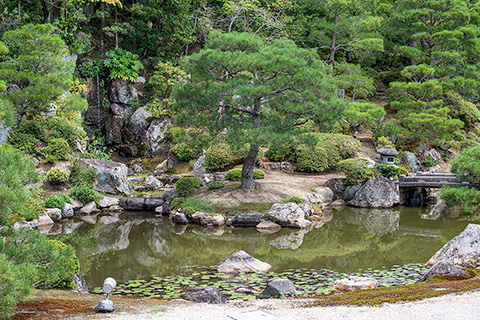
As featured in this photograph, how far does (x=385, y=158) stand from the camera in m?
18.2

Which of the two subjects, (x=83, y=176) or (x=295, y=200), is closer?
(x=295, y=200)

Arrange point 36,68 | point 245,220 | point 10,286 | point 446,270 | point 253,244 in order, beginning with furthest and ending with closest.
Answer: point 36,68
point 245,220
point 253,244
point 446,270
point 10,286

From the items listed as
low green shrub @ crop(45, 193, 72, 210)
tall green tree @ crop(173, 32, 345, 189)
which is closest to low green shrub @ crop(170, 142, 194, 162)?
tall green tree @ crop(173, 32, 345, 189)

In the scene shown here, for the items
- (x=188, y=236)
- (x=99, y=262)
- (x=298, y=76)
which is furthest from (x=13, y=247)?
(x=298, y=76)

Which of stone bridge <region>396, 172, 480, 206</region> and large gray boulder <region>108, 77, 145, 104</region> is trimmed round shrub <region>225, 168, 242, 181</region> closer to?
stone bridge <region>396, 172, 480, 206</region>

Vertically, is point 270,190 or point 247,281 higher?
point 270,190

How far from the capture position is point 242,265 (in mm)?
9648

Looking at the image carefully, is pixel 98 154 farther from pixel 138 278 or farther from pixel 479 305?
pixel 479 305

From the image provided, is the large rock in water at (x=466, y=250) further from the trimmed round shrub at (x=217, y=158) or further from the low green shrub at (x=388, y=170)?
the trimmed round shrub at (x=217, y=158)

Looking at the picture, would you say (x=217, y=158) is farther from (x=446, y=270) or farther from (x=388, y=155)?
(x=446, y=270)

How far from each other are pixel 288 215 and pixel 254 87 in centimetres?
404

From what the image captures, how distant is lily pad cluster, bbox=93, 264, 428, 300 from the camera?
8078mm

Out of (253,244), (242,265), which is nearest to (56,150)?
(253,244)

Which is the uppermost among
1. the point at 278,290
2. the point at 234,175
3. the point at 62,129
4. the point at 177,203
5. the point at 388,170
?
the point at 62,129
